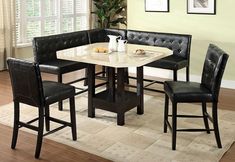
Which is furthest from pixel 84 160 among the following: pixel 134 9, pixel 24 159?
pixel 134 9

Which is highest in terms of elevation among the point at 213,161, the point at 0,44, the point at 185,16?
the point at 185,16

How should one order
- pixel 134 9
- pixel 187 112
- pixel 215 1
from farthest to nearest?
pixel 134 9, pixel 215 1, pixel 187 112

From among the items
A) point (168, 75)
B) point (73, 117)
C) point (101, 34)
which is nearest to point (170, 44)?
point (168, 75)

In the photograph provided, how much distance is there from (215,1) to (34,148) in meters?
3.61

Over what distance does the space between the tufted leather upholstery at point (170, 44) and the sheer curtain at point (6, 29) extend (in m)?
2.29

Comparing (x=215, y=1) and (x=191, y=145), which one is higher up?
(x=215, y=1)

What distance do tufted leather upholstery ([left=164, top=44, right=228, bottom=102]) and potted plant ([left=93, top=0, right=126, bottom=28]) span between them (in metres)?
4.28

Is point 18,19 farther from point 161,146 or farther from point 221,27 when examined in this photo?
point 161,146

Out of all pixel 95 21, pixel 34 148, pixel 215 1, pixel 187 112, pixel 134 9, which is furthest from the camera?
pixel 95 21

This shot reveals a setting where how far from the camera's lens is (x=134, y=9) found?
20.9 feet

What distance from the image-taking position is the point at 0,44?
21.5 ft

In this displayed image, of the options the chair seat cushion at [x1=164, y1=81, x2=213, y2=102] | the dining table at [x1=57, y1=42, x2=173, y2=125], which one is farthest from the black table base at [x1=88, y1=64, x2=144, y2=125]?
the chair seat cushion at [x1=164, y1=81, x2=213, y2=102]

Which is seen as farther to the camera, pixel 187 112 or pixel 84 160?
pixel 187 112

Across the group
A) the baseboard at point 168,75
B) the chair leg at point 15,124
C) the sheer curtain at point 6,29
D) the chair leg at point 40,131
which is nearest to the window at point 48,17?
the sheer curtain at point 6,29
